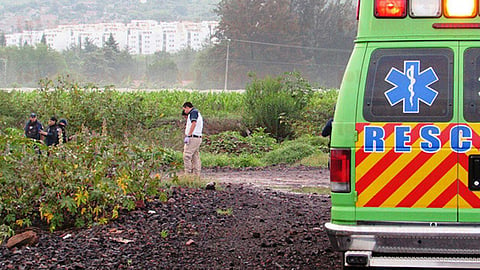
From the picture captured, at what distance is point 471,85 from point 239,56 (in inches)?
2625

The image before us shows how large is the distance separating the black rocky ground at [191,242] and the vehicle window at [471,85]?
247cm

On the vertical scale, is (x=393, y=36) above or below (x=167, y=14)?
below

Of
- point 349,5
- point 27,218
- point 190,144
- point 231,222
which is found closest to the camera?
point 27,218

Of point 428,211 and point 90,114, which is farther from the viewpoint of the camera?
point 90,114

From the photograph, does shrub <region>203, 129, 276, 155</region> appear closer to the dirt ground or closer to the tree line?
the dirt ground

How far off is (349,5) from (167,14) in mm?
79030

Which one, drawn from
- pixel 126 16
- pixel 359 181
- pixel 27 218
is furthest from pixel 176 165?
pixel 126 16

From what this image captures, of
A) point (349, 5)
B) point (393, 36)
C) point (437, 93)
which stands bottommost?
point (437, 93)

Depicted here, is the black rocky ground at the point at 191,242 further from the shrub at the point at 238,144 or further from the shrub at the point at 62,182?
the shrub at the point at 238,144

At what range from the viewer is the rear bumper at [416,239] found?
576 centimetres

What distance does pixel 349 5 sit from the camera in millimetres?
81000

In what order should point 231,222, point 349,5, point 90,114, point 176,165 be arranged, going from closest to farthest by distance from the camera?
point 231,222 → point 176,165 → point 90,114 → point 349,5

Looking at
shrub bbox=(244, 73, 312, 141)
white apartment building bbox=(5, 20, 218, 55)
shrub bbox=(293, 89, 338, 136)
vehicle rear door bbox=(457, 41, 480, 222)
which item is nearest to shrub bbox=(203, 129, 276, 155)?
shrub bbox=(244, 73, 312, 141)

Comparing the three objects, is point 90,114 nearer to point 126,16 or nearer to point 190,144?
point 190,144
